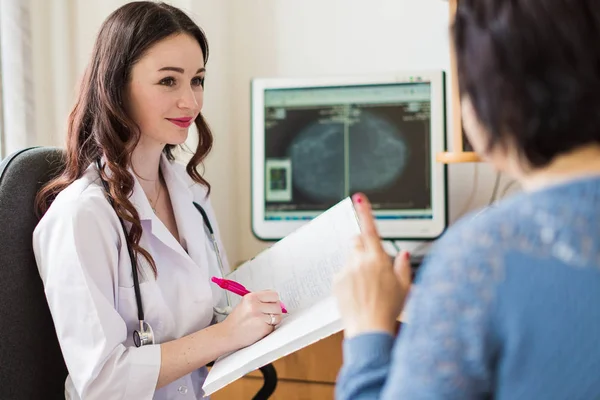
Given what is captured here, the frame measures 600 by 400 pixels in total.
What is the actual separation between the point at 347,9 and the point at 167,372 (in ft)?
3.86

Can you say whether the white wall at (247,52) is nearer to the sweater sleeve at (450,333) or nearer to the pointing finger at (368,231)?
the pointing finger at (368,231)

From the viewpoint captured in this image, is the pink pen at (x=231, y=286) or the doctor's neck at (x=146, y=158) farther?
the doctor's neck at (x=146, y=158)

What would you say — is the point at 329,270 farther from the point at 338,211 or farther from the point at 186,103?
the point at 186,103

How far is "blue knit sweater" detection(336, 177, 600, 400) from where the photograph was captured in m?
0.41

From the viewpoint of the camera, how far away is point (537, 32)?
43 cm

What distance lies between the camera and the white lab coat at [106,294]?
3.04 feet

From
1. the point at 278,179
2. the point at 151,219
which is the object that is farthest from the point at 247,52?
the point at 151,219

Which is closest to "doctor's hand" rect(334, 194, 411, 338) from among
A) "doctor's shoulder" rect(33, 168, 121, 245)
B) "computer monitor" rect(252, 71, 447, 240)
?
"doctor's shoulder" rect(33, 168, 121, 245)

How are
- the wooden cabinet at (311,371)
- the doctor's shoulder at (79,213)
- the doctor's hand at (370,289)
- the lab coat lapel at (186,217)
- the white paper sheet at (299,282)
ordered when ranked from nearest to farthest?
the doctor's hand at (370,289)
the white paper sheet at (299,282)
the doctor's shoulder at (79,213)
the lab coat lapel at (186,217)
the wooden cabinet at (311,371)

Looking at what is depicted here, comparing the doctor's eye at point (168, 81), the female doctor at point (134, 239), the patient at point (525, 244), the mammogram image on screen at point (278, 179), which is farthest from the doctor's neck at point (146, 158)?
the patient at point (525, 244)

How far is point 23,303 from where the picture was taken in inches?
37.5

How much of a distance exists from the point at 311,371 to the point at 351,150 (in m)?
0.55

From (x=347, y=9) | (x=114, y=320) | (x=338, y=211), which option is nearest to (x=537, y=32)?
(x=338, y=211)

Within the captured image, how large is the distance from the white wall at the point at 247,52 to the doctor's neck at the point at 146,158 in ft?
1.64
